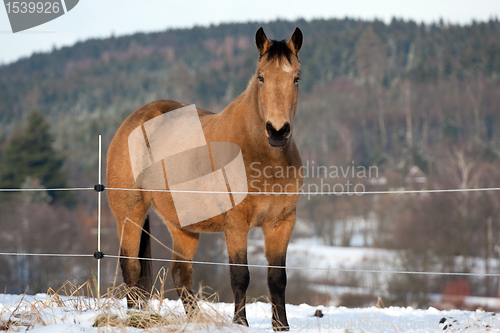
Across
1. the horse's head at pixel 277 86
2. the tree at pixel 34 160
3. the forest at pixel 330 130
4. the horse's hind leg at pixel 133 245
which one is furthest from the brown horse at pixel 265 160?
the tree at pixel 34 160

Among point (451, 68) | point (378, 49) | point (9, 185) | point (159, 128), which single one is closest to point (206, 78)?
point (378, 49)

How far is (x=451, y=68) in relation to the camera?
76125 millimetres

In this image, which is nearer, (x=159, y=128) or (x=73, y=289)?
(x=73, y=289)

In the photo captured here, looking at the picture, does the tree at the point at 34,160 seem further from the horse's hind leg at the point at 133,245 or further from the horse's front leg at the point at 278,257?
the horse's front leg at the point at 278,257

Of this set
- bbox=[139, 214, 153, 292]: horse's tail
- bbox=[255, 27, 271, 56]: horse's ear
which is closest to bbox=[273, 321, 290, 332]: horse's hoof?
bbox=[139, 214, 153, 292]: horse's tail

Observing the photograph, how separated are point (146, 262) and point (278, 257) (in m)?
1.99

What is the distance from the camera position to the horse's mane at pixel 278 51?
148 inches

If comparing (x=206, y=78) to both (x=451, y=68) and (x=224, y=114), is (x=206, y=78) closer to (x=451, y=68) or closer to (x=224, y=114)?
(x=451, y=68)

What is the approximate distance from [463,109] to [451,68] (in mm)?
16464

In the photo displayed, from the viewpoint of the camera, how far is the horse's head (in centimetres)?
346

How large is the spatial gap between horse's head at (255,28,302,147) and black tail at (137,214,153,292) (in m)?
2.35

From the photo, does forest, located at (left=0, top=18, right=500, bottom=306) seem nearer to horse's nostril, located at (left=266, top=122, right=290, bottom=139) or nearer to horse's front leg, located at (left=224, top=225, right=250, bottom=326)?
horse's front leg, located at (left=224, top=225, right=250, bottom=326)

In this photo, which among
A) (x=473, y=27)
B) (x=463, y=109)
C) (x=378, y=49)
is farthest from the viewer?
(x=378, y=49)

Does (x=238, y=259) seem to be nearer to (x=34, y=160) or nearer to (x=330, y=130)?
(x=34, y=160)
